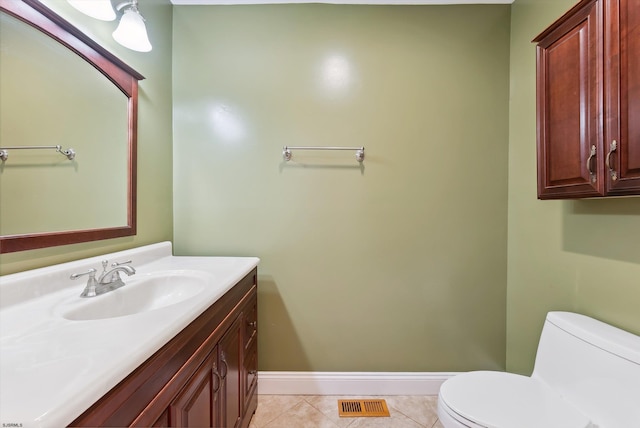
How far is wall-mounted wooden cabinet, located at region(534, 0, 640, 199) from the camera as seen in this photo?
2.85 feet

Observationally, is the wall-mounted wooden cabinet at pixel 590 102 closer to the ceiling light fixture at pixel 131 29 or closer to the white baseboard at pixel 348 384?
the white baseboard at pixel 348 384

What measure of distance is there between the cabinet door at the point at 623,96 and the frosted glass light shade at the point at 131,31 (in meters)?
1.86

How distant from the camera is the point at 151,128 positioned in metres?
1.55

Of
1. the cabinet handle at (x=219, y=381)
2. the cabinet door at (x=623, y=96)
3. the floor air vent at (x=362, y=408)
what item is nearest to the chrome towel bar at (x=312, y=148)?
the cabinet door at (x=623, y=96)

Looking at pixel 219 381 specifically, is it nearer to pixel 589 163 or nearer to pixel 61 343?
pixel 61 343

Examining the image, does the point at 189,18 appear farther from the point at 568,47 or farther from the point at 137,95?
the point at 568,47

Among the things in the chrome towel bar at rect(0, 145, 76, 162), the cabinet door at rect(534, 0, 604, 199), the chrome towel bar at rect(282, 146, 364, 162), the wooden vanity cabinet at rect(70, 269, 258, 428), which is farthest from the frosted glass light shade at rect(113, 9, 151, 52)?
the cabinet door at rect(534, 0, 604, 199)

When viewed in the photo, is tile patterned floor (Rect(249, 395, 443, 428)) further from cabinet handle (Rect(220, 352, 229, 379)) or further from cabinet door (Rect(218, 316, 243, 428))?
cabinet handle (Rect(220, 352, 229, 379))

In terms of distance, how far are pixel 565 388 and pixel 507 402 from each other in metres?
0.28

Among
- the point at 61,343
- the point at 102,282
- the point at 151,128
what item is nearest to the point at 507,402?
the point at 61,343

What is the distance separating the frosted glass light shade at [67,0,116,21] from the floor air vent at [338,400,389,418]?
2296 millimetres

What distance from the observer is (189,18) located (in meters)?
1.72

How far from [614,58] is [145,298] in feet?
6.50

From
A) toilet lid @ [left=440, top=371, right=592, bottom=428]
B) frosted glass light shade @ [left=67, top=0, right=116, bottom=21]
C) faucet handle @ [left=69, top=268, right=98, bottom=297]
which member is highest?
frosted glass light shade @ [left=67, top=0, right=116, bottom=21]
